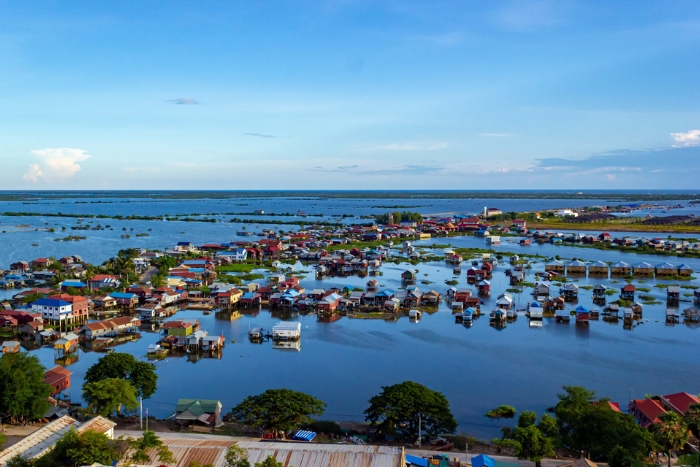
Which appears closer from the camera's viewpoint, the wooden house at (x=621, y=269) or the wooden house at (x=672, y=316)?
the wooden house at (x=672, y=316)

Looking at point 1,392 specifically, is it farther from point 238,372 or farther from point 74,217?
point 74,217

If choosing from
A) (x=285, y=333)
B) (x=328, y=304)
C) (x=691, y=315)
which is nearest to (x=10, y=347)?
(x=285, y=333)

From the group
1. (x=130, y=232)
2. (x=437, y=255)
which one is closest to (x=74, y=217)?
(x=130, y=232)

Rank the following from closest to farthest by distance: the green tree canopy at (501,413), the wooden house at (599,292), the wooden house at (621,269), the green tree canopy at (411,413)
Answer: the green tree canopy at (411,413)
the green tree canopy at (501,413)
the wooden house at (599,292)
the wooden house at (621,269)

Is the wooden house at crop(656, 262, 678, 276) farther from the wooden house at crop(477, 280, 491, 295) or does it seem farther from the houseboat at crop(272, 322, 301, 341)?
the houseboat at crop(272, 322, 301, 341)

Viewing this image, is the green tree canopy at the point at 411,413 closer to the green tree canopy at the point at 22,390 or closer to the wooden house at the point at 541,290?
the green tree canopy at the point at 22,390

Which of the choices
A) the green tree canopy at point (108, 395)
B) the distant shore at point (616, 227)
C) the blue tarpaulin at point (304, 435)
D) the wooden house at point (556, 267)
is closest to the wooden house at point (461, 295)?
the wooden house at point (556, 267)

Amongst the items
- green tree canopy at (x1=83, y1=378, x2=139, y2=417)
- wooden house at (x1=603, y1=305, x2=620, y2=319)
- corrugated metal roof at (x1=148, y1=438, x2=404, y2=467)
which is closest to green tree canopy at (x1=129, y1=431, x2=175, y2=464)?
corrugated metal roof at (x1=148, y1=438, x2=404, y2=467)
